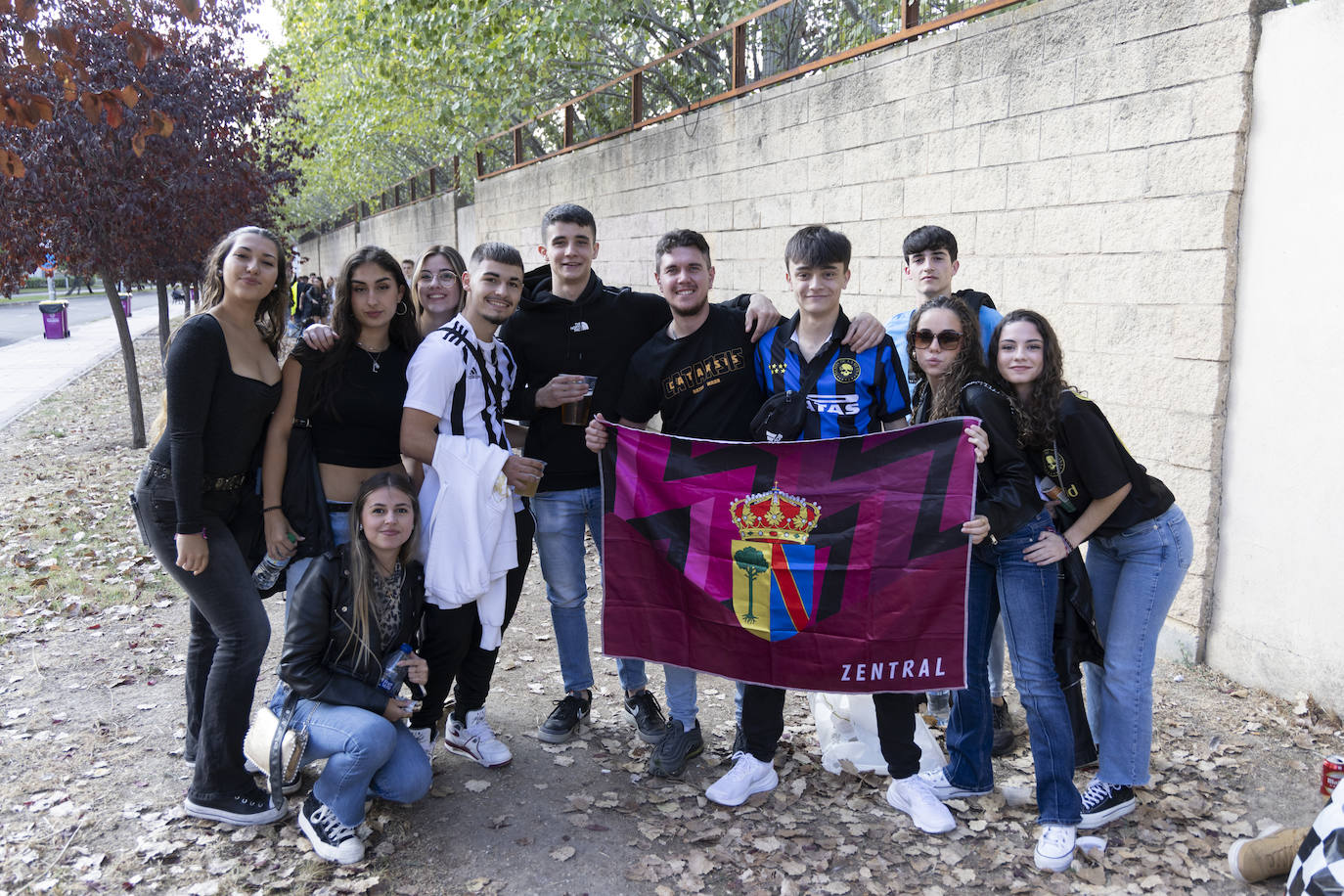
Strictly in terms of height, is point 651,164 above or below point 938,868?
above

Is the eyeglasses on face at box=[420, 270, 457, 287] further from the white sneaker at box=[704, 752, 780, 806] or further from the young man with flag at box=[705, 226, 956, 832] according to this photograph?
the white sneaker at box=[704, 752, 780, 806]

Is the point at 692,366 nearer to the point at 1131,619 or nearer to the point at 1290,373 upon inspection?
the point at 1131,619

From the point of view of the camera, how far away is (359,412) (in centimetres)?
→ 382

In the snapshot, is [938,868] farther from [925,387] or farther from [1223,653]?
[1223,653]

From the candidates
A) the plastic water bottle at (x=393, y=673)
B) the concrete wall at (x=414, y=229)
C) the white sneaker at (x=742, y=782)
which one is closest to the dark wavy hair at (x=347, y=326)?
the plastic water bottle at (x=393, y=673)

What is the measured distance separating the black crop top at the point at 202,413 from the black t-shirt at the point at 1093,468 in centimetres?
289

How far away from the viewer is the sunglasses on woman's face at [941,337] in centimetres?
351

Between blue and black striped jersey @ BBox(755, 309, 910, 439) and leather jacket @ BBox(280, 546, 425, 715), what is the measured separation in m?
1.84

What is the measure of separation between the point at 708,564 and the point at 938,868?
139cm

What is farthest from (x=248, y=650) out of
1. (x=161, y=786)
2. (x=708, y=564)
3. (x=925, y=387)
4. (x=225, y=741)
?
(x=925, y=387)

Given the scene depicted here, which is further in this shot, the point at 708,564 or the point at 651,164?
the point at 651,164

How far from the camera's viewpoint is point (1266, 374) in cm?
456

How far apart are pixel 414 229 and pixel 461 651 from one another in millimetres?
19150

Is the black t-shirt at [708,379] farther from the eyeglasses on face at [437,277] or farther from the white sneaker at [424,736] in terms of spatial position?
the white sneaker at [424,736]
